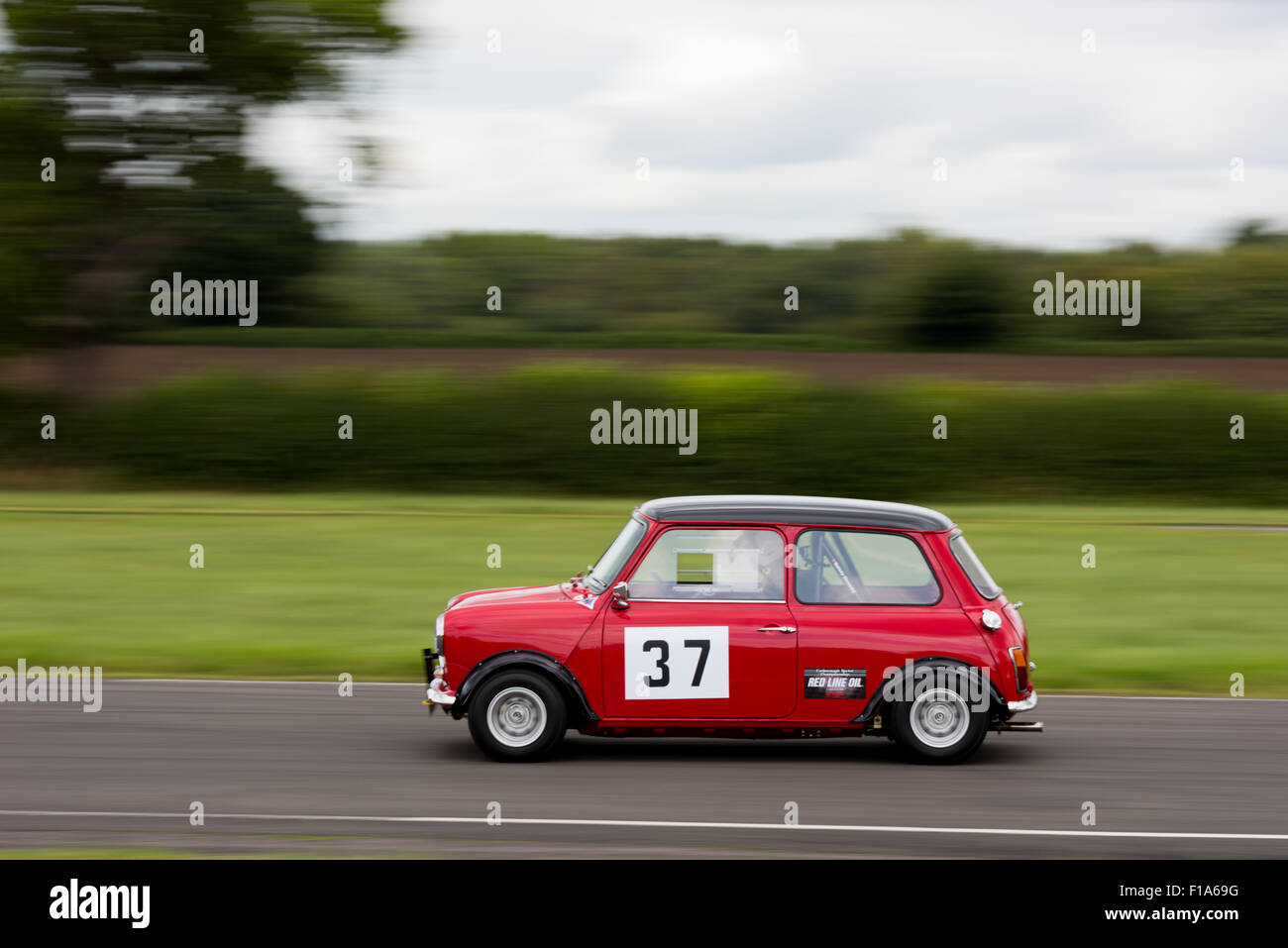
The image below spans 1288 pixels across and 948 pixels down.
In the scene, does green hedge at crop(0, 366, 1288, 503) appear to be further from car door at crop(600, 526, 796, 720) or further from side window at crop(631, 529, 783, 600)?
car door at crop(600, 526, 796, 720)

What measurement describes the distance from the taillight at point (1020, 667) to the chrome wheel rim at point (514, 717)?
2580 millimetres

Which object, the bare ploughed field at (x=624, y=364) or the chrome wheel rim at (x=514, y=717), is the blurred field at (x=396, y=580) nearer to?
the chrome wheel rim at (x=514, y=717)

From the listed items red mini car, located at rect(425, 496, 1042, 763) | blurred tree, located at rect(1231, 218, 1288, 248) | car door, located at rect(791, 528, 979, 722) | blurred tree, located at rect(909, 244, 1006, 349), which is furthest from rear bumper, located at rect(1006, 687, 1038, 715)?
blurred tree, located at rect(1231, 218, 1288, 248)

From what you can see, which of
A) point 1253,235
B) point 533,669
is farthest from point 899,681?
point 1253,235

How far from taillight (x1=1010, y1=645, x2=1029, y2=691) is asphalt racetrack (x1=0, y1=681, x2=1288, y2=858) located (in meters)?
0.49

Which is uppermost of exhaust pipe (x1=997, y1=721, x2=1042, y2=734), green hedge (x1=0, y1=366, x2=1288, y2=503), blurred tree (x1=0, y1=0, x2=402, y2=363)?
blurred tree (x1=0, y1=0, x2=402, y2=363)

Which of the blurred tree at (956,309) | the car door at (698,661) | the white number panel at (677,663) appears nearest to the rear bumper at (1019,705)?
the car door at (698,661)

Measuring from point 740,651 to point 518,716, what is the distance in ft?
4.12

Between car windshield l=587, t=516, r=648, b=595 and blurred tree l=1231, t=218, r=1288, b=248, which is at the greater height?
blurred tree l=1231, t=218, r=1288, b=248

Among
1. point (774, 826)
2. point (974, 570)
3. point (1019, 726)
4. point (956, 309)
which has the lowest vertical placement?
point (774, 826)

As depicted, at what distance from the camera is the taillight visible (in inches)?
301

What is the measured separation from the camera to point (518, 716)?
7.64 meters

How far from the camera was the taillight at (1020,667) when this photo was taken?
7633 millimetres

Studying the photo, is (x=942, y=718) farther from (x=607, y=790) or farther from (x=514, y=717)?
(x=514, y=717)
